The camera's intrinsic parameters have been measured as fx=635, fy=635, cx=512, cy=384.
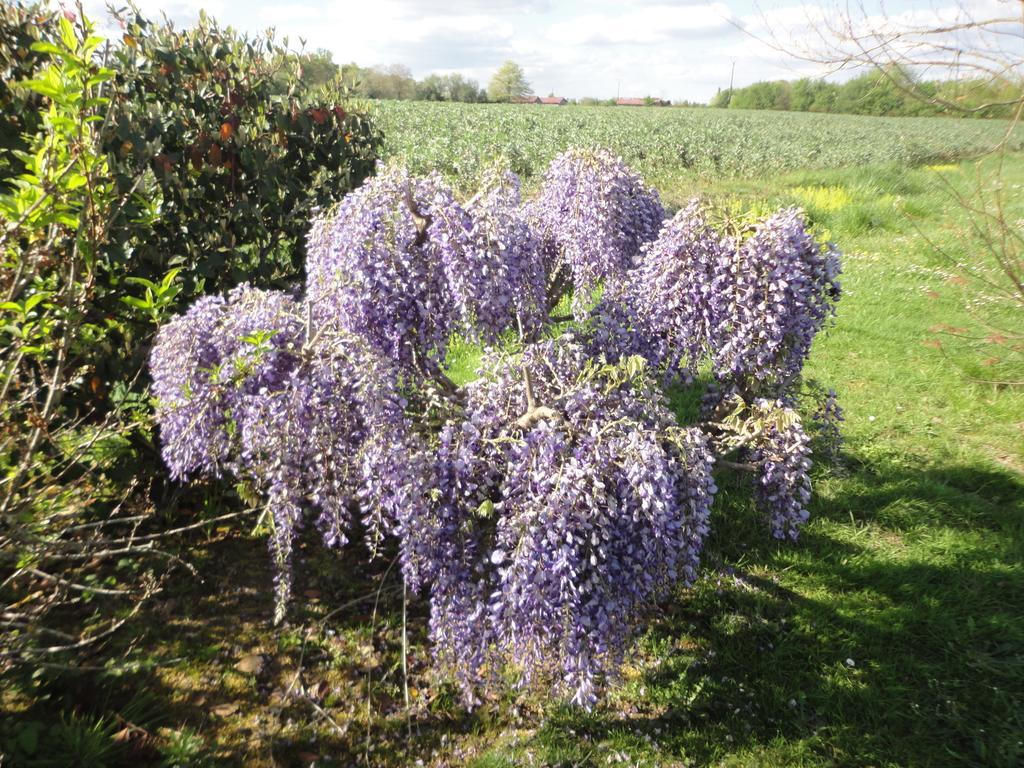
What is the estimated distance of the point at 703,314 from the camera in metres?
3.40

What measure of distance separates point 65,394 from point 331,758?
276 cm

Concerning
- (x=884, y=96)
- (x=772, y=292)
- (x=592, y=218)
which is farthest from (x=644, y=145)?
(x=884, y=96)

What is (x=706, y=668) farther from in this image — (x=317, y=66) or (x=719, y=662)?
(x=317, y=66)

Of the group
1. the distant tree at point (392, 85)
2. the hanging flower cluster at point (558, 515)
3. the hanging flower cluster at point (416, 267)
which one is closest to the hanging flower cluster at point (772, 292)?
the hanging flower cluster at point (558, 515)

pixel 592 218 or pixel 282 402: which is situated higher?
pixel 592 218

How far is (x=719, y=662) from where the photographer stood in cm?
372

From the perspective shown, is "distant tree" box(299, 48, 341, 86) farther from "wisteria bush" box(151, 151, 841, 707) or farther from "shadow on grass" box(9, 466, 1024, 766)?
"shadow on grass" box(9, 466, 1024, 766)

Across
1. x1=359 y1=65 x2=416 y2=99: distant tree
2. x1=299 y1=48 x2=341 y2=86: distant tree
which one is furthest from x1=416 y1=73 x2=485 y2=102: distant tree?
x1=299 y1=48 x2=341 y2=86: distant tree

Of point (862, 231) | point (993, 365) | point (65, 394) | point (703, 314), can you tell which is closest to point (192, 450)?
point (65, 394)

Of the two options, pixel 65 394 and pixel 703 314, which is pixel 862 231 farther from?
pixel 65 394

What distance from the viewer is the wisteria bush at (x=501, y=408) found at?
2.57 m

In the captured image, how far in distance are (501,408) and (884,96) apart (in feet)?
207


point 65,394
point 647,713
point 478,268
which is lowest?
point 647,713

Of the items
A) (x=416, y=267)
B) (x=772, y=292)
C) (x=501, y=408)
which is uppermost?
(x=416, y=267)
